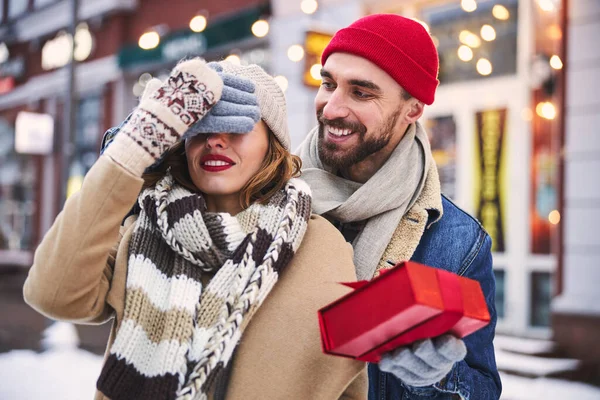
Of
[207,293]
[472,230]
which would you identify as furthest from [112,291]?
[472,230]

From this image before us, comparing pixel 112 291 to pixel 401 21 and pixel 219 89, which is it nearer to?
pixel 219 89

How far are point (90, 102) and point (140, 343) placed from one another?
12.9 m

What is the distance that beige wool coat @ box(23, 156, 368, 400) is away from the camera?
1.49 m

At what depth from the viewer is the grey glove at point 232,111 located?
1613 mm

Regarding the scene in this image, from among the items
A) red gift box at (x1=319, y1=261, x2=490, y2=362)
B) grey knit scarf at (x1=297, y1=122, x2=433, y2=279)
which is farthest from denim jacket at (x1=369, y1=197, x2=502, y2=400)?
red gift box at (x1=319, y1=261, x2=490, y2=362)

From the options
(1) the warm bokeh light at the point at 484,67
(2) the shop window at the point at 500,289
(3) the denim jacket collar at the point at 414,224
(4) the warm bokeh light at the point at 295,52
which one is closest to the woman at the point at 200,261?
(3) the denim jacket collar at the point at 414,224

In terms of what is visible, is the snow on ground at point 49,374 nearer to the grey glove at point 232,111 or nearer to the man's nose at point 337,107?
the man's nose at point 337,107

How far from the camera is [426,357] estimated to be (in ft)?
4.49

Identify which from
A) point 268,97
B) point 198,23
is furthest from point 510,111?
point 268,97

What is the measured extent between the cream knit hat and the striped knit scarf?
0.21 m

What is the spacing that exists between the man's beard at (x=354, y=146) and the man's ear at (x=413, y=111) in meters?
0.08

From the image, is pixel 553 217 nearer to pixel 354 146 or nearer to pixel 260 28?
pixel 260 28

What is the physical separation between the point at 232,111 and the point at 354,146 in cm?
65

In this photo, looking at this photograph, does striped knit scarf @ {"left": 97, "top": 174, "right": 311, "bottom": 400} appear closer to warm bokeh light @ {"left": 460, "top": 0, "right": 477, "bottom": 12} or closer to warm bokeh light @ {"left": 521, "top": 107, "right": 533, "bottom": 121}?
warm bokeh light @ {"left": 460, "top": 0, "right": 477, "bottom": 12}
